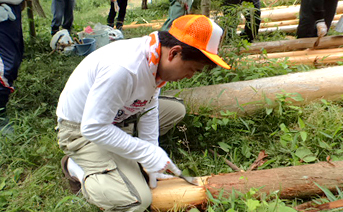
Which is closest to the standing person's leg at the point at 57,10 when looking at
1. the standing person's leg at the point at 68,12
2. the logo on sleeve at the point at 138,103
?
the standing person's leg at the point at 68,12

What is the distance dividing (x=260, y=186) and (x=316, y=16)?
3.46 metres

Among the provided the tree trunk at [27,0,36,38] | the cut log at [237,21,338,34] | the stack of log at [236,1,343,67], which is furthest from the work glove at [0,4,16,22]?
the cut log at [237,21,338,34]

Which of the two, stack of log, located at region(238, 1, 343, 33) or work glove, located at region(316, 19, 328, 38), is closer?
work glove, located at region(316, 19, 328, 38)


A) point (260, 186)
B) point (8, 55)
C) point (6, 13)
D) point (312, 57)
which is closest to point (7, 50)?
point (8, 55)

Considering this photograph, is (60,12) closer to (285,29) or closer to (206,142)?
(206,142)

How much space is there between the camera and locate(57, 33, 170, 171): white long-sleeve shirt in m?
1.52

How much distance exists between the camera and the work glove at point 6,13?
8.71ft

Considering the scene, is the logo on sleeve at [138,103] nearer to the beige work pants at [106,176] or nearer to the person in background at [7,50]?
the beige work pants at [106,176]

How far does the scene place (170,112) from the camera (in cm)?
250

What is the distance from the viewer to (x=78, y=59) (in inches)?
173

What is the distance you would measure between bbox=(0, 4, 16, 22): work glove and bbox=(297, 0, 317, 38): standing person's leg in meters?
4.09

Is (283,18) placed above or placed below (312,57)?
above

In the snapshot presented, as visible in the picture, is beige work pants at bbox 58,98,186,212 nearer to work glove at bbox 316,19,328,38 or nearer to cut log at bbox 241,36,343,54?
cut log at bbox 241,36,343,54

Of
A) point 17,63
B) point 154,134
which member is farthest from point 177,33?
point 17,63
